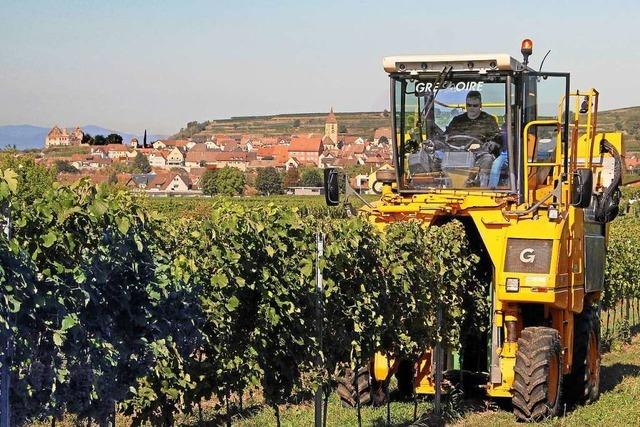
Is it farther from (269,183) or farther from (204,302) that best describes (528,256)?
(269,183)

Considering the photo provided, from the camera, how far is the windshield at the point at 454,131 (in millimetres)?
12078

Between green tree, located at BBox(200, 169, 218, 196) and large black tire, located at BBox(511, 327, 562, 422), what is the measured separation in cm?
12159

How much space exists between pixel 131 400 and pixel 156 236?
100 centimetres

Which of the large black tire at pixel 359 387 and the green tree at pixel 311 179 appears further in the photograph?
the green tree at pixel 311 179

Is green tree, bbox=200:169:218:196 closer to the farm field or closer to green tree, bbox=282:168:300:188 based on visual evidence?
green tree, bbox=282:168:300:188

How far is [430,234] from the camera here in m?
11.2

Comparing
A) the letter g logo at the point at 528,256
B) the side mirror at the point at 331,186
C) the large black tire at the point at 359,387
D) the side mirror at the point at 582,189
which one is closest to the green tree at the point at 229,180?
the side mirror at the point at 331,186

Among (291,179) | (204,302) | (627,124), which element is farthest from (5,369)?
(627,124)

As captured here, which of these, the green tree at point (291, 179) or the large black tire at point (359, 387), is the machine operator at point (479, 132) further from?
the green tree at point (291, 179)

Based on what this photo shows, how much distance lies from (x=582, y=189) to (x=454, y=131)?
1.71m

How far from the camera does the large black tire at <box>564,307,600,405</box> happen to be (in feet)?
42.4

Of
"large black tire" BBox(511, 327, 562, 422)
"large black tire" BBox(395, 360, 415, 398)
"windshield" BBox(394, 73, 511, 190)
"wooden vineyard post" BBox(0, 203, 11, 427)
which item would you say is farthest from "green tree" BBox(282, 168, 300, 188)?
"wooden vineyard post" BBox(0, 203, 11, 427)

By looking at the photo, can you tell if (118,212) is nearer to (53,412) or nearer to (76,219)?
(76,219)

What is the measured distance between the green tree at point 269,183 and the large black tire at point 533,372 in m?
125
